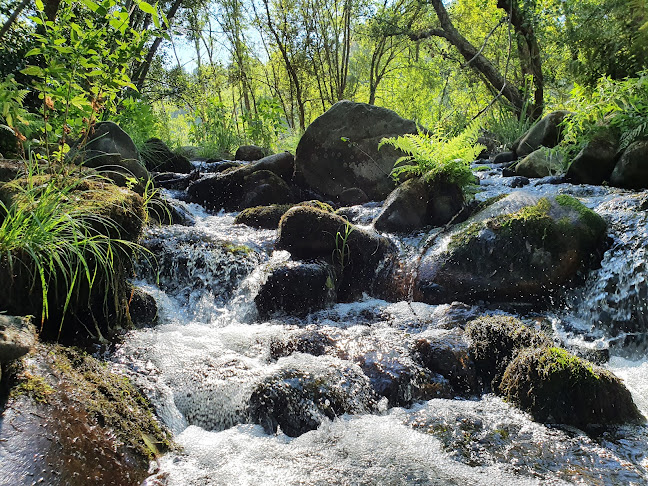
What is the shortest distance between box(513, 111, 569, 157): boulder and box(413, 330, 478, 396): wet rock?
631cm

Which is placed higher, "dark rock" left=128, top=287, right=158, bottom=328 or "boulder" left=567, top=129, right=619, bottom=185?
"boulder" left=567, top=129, right=619, bottom=185

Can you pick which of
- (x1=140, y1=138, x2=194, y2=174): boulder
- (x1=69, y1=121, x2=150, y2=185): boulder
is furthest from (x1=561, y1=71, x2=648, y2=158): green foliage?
(x1=140, y1=138, x2=194, y2=174): boulder

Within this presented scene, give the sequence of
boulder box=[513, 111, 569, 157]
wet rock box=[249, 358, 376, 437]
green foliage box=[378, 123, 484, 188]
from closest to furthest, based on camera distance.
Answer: wet rock box=[249, 358, 376, 437], green foliage box=[378, 123, 484, 188], boulder box=[513, 111, 569, 157]

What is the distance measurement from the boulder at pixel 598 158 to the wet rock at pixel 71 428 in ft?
21.5

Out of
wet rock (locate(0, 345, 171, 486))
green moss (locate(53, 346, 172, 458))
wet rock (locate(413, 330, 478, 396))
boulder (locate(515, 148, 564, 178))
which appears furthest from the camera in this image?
boulder (locate(515, 148, 564, 178))

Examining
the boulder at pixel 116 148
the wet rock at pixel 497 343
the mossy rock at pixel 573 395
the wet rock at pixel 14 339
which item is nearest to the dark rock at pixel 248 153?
the boulder at pixel 116 148

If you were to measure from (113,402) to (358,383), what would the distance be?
159cm

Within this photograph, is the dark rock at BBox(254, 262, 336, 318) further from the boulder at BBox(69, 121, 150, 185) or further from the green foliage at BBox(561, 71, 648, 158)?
→ the green foliage at BBox(561, 71, 648, 158)

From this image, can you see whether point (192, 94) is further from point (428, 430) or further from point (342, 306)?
point (428, 430)

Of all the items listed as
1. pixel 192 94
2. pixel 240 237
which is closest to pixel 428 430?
pixel 240 237

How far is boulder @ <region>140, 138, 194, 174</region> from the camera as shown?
10.0 meters

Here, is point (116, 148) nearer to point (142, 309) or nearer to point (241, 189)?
point (241, 189)

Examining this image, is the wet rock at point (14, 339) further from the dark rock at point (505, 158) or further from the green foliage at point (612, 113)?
the dark rock at point (505, 158)

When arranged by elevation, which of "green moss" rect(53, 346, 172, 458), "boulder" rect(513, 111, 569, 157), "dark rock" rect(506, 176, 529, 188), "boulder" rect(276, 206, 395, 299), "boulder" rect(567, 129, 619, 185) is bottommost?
"green moss" rect(53, 346, 172, 458)
